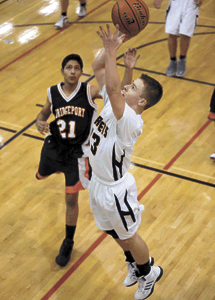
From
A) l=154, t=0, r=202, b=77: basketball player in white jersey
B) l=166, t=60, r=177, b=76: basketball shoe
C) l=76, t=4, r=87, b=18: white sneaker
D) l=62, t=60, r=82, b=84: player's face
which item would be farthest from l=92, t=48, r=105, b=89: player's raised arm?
l=76, t=4, r=87, b=18: white sneaker

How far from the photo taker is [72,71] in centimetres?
439

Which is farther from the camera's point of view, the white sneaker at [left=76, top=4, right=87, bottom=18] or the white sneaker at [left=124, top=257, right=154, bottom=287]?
the white sneaker at [left=76, top=4, right=87, bottom=18]

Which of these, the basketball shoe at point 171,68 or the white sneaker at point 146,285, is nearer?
the white sneaker at point 146,285

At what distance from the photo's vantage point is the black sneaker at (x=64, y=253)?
4.43 metres

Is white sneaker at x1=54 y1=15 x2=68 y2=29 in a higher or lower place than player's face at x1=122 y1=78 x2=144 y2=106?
lower

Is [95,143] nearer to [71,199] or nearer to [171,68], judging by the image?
[71,199]

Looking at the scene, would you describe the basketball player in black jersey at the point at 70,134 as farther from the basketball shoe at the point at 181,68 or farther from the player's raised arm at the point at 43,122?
the basketball shoe at the point at 181,68

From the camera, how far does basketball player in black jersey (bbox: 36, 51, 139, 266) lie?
14.4ft

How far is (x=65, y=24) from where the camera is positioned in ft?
31.9

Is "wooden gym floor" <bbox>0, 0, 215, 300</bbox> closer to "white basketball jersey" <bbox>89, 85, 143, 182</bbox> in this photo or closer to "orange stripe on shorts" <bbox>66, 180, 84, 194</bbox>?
"orange stripe on shorts" <bbox>66, 180, 84, 194</bbox>

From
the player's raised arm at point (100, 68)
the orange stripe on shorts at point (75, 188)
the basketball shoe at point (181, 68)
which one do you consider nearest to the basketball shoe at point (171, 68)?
the basketball shoe at point (181, 68)

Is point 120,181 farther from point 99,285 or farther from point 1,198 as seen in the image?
point 1,198

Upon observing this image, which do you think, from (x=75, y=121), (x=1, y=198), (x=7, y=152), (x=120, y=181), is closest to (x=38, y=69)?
(x=7, y=152)

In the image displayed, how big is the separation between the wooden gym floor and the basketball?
2.08 m
